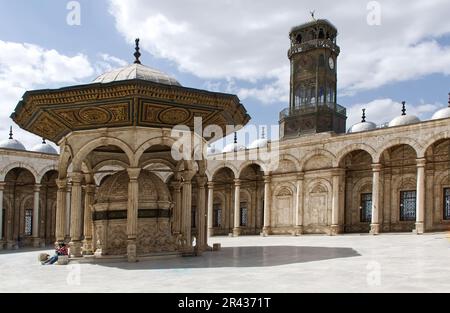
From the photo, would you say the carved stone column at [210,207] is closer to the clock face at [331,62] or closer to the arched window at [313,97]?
the arched window at [313,97]

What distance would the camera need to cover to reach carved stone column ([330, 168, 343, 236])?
2653 centimetres

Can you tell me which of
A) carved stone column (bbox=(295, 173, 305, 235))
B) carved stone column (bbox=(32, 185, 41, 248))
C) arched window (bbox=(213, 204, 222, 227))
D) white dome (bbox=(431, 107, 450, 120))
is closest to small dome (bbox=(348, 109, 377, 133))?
white dome (bbox=(431, 107, 450, 120))

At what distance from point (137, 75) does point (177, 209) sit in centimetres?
499

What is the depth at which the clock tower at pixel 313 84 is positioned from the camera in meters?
34.0

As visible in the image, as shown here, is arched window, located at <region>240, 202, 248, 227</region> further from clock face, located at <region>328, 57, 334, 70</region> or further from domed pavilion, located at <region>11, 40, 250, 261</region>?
domed pavilion, located at <region>11, 40, 250, 261</region>

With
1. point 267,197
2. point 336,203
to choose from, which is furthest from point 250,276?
point 267,197

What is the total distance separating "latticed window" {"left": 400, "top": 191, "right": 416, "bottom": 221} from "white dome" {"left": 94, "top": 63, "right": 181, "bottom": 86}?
1748 centimetres

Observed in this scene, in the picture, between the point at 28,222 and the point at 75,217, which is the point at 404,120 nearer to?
the point at 75,217

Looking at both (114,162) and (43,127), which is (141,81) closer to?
(43,127)

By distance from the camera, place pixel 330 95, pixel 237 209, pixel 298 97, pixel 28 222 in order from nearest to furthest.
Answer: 1. pixel 28 222
2. pixel 237 209
3. pixel 330 95
4. pixel 298 97

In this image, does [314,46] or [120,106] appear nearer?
[120,106]

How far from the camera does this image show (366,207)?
27828 mm
